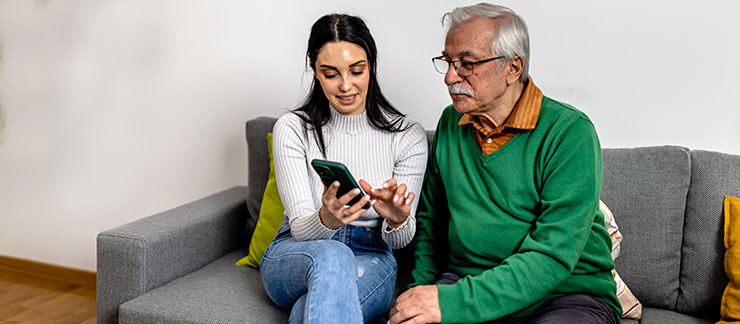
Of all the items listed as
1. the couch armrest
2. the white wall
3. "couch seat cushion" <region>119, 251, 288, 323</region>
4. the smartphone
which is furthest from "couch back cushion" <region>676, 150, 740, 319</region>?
the couch armrest

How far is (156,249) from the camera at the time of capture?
1.91m

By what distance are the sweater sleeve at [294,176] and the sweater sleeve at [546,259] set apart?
0.42m

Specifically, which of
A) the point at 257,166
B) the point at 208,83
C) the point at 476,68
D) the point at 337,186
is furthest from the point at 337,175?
the point at 208,83

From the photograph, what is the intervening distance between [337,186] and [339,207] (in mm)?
72

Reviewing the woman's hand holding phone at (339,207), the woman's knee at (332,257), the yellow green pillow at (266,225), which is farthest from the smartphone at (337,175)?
the yellow green pillow at (266,225)

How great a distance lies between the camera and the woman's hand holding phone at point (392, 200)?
1.56m

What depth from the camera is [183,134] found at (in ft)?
9.02

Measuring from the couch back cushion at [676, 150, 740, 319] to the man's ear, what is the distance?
659 mm

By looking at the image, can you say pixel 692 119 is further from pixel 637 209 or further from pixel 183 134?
pixel 183 134

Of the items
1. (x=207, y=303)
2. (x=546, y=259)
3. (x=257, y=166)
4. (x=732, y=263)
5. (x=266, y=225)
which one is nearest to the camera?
(x=546, y=259)

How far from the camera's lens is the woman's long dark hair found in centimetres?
171

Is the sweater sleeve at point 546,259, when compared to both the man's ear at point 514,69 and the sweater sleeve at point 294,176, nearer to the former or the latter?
the man's ear at point 514,69

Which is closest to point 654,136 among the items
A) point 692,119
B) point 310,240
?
point 692,119

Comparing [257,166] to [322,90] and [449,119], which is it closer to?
[322,90]
